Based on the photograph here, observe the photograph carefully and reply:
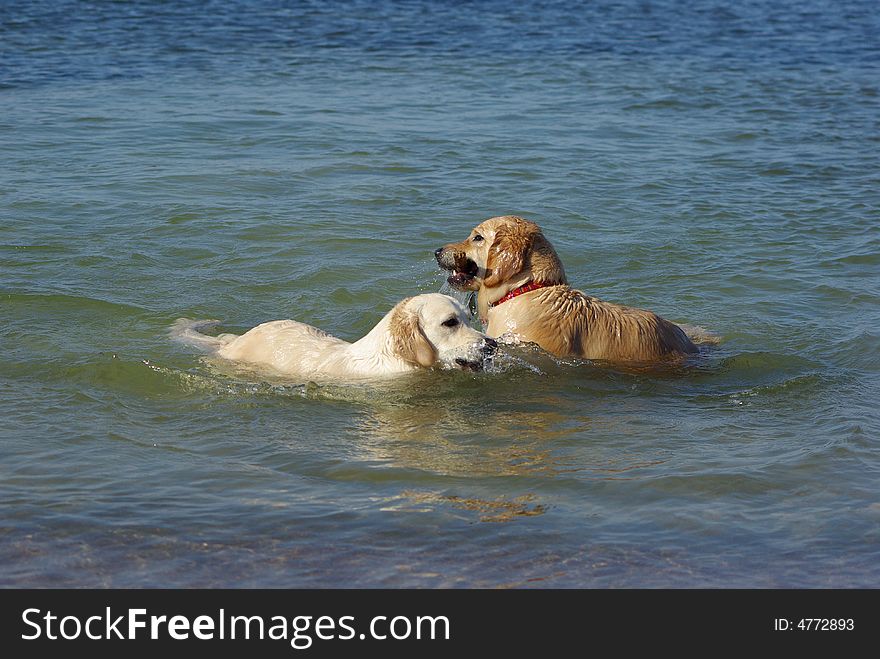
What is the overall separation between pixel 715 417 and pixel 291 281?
4.92 m

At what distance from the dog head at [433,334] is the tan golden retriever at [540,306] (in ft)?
3.11

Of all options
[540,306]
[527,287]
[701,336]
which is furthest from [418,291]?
[701,336]

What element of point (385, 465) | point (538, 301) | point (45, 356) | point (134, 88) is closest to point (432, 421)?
point (385, 465)

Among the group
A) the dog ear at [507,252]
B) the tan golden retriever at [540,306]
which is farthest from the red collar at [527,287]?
the dog ear at [507,252]

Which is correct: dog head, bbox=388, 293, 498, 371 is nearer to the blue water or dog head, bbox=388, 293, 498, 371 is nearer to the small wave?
the blue water

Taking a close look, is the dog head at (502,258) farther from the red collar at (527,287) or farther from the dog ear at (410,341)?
the dog ear at (410,341)

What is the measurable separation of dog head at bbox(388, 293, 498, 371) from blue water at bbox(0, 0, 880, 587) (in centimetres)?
24

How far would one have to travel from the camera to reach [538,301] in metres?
9.49

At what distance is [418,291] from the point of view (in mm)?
11727

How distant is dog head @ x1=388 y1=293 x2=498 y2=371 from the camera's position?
842 centimetres

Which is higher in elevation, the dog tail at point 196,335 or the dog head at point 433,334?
the dog head at point 433,334

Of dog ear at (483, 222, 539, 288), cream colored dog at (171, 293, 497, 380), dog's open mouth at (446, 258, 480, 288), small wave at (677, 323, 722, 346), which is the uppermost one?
dog ear at (483, 222, 539, 288)

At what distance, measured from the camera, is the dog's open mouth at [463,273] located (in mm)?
9711

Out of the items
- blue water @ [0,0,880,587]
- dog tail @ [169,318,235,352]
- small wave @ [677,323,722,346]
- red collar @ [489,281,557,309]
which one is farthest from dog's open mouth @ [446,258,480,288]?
small wave @ [677,323,722,346]
